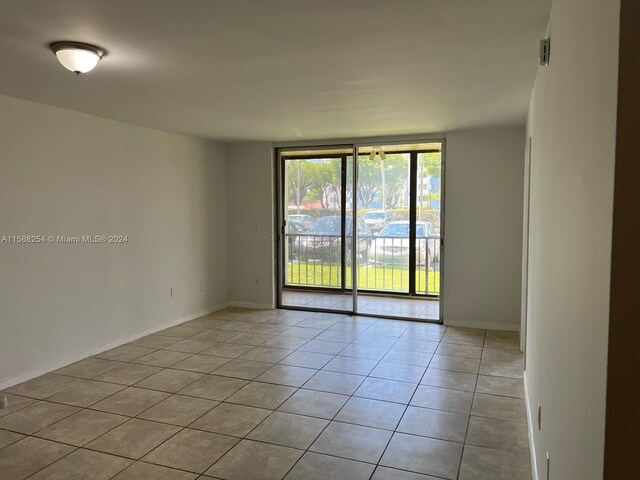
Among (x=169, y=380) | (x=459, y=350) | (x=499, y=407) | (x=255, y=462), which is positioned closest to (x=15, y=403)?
(x=169, y=380)

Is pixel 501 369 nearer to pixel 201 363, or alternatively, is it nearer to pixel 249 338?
pixel 249 338

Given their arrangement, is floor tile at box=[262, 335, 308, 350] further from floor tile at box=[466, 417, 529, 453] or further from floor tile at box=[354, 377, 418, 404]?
floor tile at box=[466, 417, 529, 453]

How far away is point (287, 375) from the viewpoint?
4.03m

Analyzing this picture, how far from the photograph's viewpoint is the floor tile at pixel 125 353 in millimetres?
4469

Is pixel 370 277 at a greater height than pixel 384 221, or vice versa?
pixel 384 221

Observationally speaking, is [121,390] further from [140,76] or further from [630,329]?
[630,329]

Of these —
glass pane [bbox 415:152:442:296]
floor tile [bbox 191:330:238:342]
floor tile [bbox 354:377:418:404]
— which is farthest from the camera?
glass pane [bbox 415:152:442:296]

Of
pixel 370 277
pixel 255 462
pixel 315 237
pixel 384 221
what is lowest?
pixel 255 462

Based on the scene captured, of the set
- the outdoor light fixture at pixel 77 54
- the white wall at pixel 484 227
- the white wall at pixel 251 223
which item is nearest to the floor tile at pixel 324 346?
the white wall at pixel 484 227

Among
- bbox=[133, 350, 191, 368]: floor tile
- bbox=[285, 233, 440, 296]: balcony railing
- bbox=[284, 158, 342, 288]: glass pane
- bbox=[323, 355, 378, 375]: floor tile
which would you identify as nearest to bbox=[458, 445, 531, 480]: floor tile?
bbox=[323, 355, 378, 375]: floor tile

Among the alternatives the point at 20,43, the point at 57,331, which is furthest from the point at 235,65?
the point at 57,331

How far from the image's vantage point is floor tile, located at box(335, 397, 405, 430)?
10.3 feet

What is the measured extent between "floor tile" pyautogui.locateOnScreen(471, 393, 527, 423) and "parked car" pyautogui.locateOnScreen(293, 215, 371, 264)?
3972 mm

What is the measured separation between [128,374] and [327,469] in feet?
7.24
